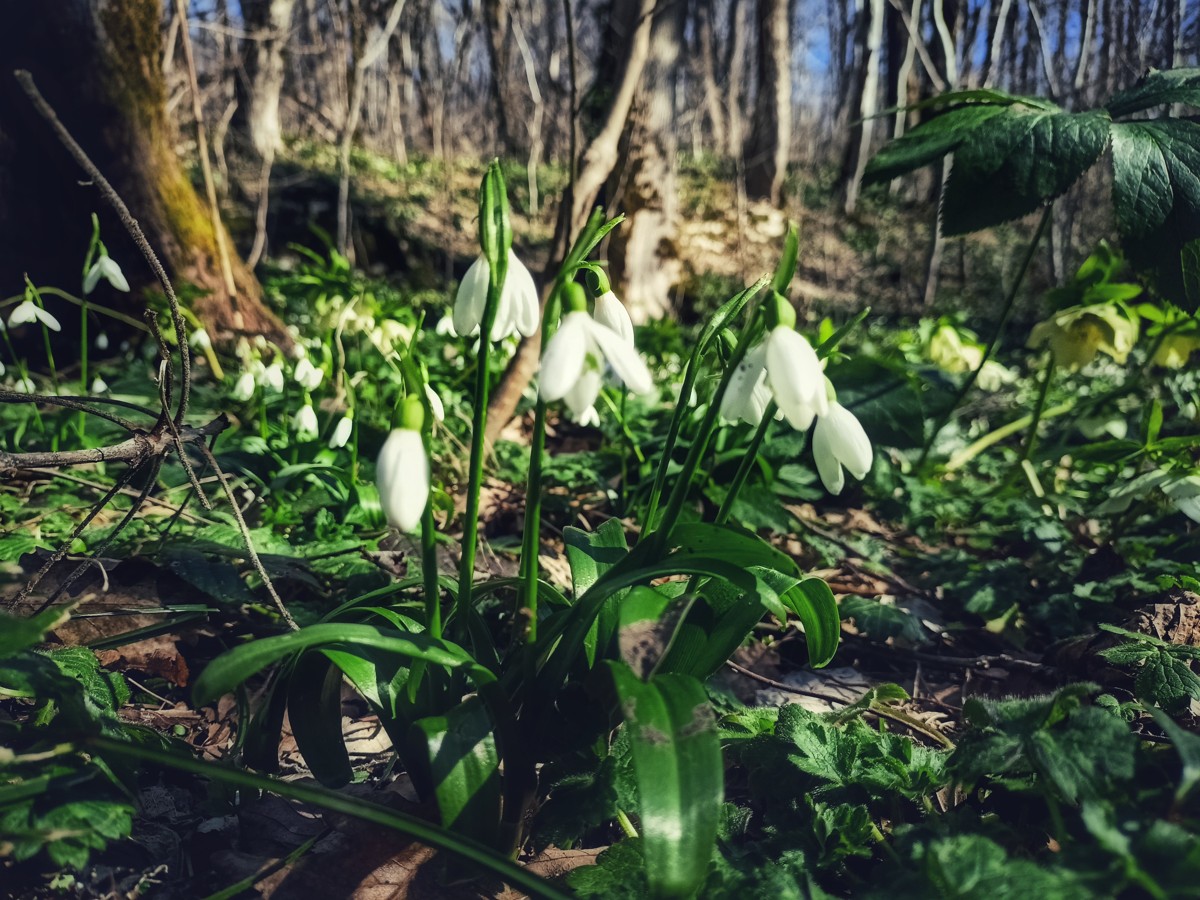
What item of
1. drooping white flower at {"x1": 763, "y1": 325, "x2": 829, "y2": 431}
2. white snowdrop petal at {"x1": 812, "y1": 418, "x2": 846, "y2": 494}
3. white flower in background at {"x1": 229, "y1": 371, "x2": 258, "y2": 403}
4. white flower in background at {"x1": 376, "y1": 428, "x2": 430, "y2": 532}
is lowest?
white flower in background at {"x1": 229, "y1": 371, "x2": 258, "y2": 403}

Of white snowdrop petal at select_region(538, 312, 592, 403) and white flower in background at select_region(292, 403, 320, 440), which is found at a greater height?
white snowdrop petal at select_region(538, 312, 592, 403)

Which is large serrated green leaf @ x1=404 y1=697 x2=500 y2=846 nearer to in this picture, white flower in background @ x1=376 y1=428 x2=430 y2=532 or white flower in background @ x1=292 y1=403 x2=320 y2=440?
white flower in background @ x1=376 y1=428 x2=430 y2=532


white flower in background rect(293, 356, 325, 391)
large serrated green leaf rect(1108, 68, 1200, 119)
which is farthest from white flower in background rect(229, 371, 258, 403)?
large serrated green leaf rect(1108, 68, 1200, 119)

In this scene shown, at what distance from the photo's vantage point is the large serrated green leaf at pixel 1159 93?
4.90 ft

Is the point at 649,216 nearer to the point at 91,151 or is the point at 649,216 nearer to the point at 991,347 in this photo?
the point at 91,151

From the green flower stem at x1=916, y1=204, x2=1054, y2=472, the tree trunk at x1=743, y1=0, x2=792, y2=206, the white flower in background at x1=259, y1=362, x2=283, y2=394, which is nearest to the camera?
the green flower stem at x1=916, y1=204, x2=1054, y2=472

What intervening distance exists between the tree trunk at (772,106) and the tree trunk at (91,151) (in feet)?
23.8

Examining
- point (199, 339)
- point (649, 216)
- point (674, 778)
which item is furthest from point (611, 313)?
point (649, 216)

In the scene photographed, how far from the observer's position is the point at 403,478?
0.86m

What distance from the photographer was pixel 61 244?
344 cm

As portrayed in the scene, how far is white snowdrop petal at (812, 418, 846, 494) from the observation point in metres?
1.09

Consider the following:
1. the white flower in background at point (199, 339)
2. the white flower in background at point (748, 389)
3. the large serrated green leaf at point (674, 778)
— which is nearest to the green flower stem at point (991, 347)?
the white flower in background at point (748, 389)

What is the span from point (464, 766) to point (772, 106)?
1065cm

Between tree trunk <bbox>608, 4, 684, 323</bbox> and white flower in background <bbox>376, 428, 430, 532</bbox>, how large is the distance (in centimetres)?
405
